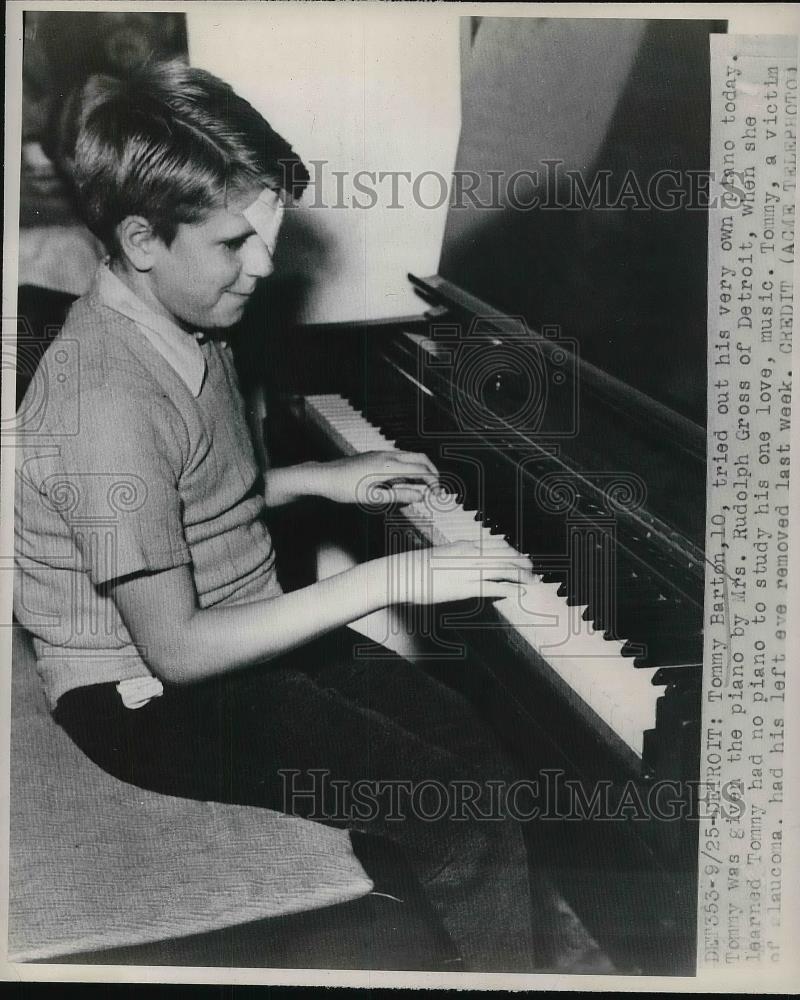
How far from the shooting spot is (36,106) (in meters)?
1.38

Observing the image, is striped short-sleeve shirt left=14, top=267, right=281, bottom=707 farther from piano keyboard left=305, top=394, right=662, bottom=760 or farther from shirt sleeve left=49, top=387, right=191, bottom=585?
piano keyboard left=305, top=394, right=662, bottom=760

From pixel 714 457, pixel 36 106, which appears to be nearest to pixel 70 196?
pixel 36 106

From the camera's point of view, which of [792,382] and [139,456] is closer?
[139,456]

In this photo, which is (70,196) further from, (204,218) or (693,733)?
(693,733)

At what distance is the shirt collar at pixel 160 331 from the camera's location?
4.21 ft

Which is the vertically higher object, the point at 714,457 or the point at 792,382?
the point at 792,382

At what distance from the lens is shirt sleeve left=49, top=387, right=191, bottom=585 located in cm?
122

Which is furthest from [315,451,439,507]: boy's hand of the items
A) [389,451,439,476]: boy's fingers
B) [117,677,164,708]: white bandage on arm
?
[117,677,164,708]: white bandage on arm

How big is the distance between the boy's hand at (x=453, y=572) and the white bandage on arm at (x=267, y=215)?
1.63 feet

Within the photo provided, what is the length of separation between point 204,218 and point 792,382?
86cm

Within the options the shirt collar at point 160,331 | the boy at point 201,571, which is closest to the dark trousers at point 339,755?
the boy at point 201,571

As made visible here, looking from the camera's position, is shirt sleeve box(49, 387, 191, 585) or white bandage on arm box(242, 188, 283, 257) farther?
white bandage on arm box(242, 188, 283, 257)

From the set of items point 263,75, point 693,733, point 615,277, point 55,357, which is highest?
point 263,75

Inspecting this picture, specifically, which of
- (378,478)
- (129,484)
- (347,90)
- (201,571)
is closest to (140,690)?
(201,571)
